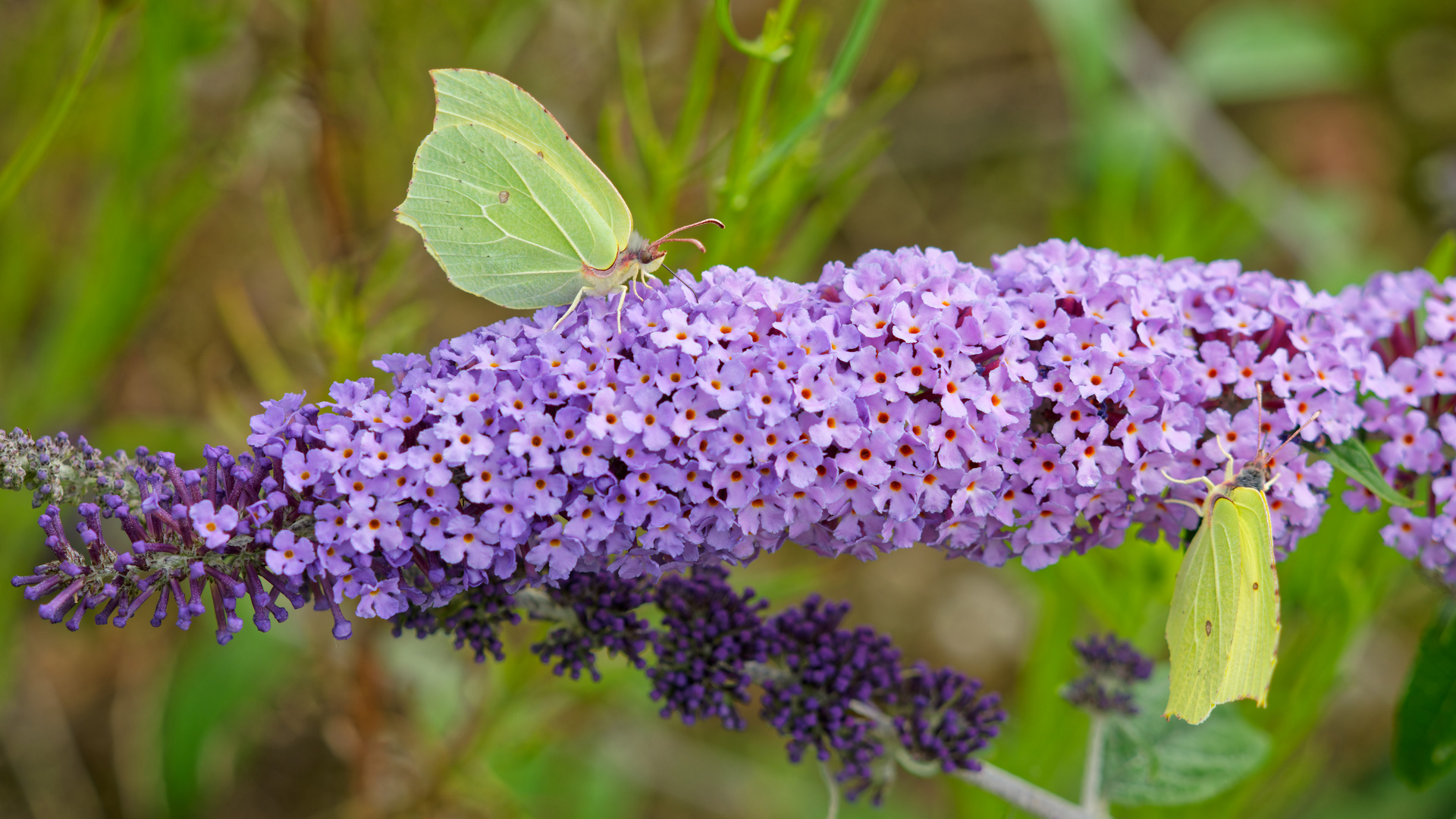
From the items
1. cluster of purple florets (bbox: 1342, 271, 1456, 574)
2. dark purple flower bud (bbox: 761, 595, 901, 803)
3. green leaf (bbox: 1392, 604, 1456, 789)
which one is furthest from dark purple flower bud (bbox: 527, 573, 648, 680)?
green leaf (bbox: 1392, 604, 1456, 789)

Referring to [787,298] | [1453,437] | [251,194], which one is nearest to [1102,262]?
[787,298]

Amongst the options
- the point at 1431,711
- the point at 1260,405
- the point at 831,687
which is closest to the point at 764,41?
the point at 1260,405

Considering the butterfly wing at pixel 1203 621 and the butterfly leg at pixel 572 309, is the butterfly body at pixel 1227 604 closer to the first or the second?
the butterfly wing at pixel 1203 621

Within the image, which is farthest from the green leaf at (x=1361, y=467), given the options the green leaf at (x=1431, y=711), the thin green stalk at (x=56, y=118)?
the thin green stalk at (x=56, y=118)

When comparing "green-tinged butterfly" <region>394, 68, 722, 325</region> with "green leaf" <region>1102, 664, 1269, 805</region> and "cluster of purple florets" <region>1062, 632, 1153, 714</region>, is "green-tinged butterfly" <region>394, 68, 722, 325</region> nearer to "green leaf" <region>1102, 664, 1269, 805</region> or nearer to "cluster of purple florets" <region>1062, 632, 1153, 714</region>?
"cluster of purple florets" <region>1062, 632, 1153, 714</region>

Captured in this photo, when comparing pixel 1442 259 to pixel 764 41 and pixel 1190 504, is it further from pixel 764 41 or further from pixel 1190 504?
pixel 764 41

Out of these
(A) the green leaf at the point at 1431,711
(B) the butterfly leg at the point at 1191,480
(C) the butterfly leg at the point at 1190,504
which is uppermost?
(B) the butterfly leg at the point at 1191,480
